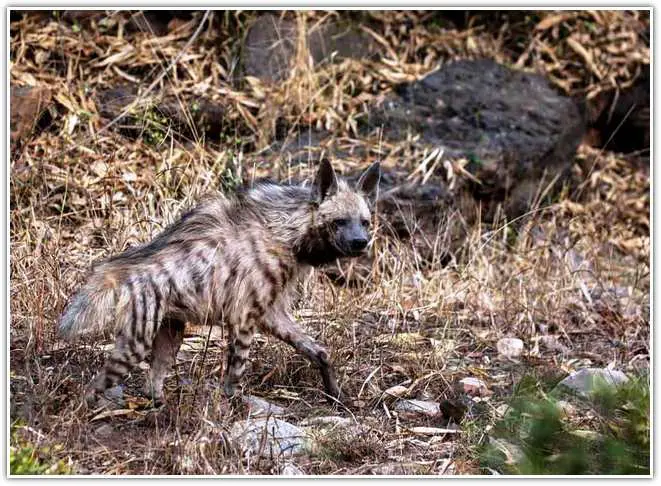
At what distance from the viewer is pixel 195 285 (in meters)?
5.06

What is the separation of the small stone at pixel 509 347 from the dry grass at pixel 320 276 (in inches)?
4.5

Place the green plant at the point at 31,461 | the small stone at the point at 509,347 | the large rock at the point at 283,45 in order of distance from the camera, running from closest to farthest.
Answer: the green plant at the point at 31,461 → the small stone at the point at 509,347 → the large rock at the point at 283,45

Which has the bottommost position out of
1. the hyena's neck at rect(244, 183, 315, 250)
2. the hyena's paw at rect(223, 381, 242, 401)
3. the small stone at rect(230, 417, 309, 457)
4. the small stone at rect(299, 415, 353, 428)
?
the small stone at rect(299, 415, 353, 428)

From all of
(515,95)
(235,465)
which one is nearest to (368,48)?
(515,95)

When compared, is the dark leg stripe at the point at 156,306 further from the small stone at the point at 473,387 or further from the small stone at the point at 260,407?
the small stone at the point at 473,387

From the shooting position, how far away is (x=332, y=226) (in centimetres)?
553

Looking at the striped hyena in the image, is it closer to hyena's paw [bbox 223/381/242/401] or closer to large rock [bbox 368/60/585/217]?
hyena's paw [bbox 223/381/242/401]

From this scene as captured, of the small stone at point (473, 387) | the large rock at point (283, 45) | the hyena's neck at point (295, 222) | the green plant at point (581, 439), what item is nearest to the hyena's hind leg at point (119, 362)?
the hyena's neck at point (295, 222)

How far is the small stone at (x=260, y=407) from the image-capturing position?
5.11 metres

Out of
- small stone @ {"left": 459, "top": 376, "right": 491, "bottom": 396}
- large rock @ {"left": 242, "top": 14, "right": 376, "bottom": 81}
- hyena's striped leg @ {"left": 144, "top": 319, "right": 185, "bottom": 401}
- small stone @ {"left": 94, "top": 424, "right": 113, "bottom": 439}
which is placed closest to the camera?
small stone @ {"left": 94, "top": 424, "right": 113, "bottom": 439}

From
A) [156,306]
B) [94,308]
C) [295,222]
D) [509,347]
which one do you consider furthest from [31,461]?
[509,347]

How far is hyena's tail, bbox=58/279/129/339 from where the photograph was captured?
16.0 feet

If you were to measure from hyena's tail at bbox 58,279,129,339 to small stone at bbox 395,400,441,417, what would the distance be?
1.64 meters

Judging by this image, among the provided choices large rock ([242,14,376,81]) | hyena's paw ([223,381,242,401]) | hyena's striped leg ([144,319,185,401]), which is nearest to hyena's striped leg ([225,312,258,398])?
hyena's paw ([223,381,242,401])
